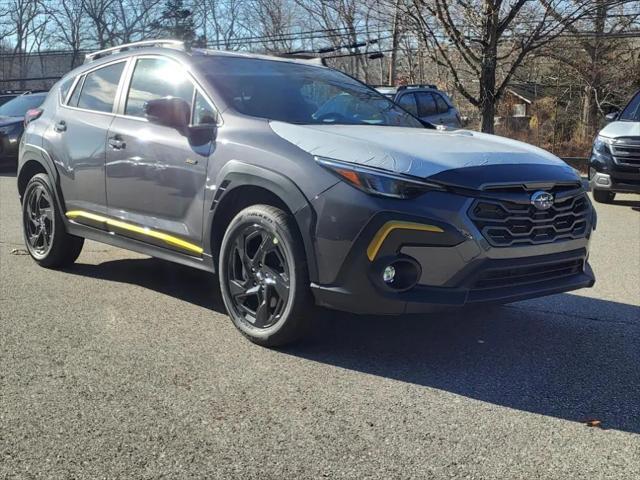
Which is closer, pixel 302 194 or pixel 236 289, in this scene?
pixel 302 194

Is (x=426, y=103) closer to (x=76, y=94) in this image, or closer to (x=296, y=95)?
(x=76, y=94)

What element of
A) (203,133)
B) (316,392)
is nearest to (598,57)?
(203,133)

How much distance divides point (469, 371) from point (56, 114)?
4.16 meters

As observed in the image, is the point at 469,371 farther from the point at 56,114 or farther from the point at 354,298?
the point at 56,114

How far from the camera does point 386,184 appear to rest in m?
3.75

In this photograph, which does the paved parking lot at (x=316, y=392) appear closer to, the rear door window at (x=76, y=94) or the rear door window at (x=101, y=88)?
the rear door window at (x=101, y=88)

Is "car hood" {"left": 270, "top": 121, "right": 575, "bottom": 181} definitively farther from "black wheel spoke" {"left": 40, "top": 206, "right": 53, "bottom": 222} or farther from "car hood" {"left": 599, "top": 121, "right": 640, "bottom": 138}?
"car hood" {"left": 599, "top": 121, "right": 640, "bottom": 138}

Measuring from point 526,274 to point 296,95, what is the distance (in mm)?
2013

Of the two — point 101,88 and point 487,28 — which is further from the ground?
point 487,28

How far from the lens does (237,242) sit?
171 inches

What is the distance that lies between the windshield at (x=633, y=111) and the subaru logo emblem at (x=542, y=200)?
844 cm

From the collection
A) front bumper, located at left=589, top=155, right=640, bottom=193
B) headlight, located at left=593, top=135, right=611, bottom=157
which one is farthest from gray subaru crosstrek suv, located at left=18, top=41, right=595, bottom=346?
headlight, located at left=593, top=135, right=611, bottom=157

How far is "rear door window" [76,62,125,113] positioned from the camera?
564 cm

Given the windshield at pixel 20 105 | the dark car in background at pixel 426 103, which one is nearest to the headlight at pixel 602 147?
the dark car in background at pixel 426 103
